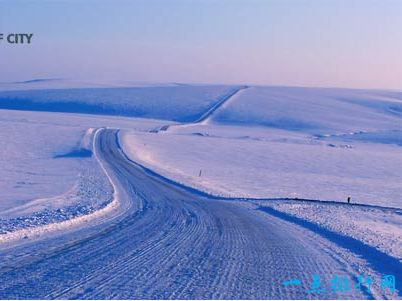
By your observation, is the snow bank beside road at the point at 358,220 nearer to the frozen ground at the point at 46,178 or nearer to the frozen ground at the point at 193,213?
the frozen ground at the point at 193,213

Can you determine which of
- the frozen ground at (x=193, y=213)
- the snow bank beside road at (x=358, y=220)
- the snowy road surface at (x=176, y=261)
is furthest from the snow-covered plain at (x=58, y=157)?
the snow bank beside road at (x=358, y=220)

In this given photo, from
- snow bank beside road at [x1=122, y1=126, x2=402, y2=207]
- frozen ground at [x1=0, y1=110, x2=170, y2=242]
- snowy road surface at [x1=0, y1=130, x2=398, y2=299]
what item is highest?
snowy road surface at [x1=0, y1=130, x2=398, y2=299]

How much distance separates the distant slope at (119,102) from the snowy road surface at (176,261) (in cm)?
8681

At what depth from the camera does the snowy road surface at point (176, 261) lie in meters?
10.1

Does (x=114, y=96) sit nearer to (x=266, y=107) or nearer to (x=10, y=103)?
(x=10, y=103)

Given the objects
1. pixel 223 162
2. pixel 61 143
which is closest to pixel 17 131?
pixel 61 143

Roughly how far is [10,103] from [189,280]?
11938 cm

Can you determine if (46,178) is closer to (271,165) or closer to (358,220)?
(358,220)

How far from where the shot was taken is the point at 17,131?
67562 millimetres

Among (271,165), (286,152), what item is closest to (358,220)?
(271,165)

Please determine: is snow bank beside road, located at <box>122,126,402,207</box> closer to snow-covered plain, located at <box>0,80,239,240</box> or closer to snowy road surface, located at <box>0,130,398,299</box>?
snow-covered plain, located at <box>0,80,239,240</box>

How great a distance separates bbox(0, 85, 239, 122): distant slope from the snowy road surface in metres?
Answer: 86.8

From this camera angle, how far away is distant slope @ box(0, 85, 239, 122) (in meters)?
114

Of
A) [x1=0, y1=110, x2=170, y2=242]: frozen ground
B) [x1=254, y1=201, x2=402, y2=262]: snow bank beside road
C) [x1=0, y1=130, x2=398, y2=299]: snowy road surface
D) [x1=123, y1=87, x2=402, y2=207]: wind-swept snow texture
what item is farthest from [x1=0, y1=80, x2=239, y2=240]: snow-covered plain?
[x1=254, y1=201, x2=402, y2=262]: snow bank beside road
